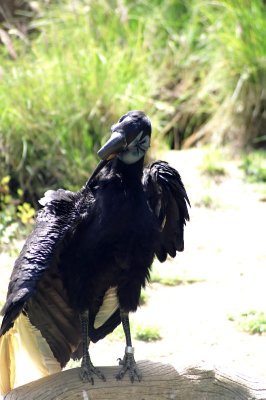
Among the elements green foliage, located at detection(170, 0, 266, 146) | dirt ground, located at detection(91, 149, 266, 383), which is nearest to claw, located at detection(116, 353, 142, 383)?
dirt ground, located at detection(91, 149, 266, 383)

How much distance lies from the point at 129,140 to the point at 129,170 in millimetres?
159

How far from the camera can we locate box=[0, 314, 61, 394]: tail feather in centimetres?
407

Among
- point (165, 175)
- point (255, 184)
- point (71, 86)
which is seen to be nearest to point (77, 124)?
point (71, 86)

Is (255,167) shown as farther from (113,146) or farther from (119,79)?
(113,146)

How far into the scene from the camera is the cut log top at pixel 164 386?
159 inches

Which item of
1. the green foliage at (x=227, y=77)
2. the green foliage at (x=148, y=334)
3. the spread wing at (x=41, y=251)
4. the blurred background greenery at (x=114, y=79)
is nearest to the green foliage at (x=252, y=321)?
the green foliage at (x=148, y=334)

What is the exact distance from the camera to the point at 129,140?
3986 mm

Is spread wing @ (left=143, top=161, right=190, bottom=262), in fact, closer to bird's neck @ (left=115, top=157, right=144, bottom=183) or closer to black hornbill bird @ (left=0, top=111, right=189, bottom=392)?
black hornbill bird @ (left=0, top=111, right=189, bottom=392)

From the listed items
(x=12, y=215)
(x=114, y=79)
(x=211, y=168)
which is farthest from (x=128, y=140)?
(x=211, y=168)

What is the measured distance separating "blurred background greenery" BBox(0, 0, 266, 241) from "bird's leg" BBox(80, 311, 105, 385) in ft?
8.91

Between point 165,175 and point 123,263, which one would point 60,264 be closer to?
point 123,263

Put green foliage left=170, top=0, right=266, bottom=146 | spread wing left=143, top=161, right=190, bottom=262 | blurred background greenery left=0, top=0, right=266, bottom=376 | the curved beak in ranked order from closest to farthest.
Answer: the curved beak
spread wing left=143, top=161, right=190, bottom=262
blurred background greenery left=0, top=0, right=266, bottom=376
green foliage left=170, top=0, right=266, bottom=146

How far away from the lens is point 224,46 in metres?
8.88

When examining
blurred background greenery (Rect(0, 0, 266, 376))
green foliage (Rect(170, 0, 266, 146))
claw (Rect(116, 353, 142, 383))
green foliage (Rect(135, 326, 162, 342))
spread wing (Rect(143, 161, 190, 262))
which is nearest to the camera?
claw (Rect(116, 353, 142, 383))
